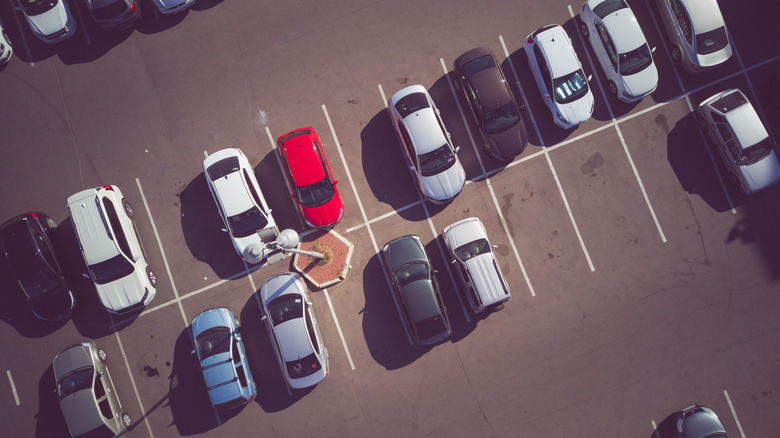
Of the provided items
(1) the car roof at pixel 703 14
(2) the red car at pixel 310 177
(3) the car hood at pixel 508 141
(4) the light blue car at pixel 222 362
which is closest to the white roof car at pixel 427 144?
(3) the car hood at pixel 508 141

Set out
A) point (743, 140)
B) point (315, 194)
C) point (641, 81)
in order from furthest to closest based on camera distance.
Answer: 1. point (641, 81)
2. point (743, 140)
3. point (315, 194)

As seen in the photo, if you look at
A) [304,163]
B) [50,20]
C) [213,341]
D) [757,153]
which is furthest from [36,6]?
[757,153]

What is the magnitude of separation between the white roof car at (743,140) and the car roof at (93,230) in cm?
2294

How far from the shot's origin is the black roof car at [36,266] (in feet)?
54.4

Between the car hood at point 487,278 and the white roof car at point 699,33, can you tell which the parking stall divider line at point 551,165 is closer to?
the car hood at point 487,278

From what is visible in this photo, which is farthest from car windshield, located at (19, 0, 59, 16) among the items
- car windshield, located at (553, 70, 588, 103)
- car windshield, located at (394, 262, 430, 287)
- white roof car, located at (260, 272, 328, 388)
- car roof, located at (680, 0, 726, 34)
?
car roof, located at (680, 0, 726, 34)

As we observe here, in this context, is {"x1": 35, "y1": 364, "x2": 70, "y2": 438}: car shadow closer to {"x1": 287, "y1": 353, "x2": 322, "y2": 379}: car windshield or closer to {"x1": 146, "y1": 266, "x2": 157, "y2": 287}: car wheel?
{"x1": 146, "y1": 266, "x2": 157, "y2": 287}: car wheel

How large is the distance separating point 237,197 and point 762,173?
19719mm

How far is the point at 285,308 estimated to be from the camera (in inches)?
647

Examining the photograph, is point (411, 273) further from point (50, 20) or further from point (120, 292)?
point (50, 20)

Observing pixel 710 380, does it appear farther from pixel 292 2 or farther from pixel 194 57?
pixel 194 57

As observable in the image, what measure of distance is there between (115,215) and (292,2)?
10604 millimetres

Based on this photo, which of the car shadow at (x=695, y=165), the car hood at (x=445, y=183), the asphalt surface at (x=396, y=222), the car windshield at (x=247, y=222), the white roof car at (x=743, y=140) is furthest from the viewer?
the car shadow at (x=695, y=165)

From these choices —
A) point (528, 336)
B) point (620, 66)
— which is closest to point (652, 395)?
point (528, 336)
